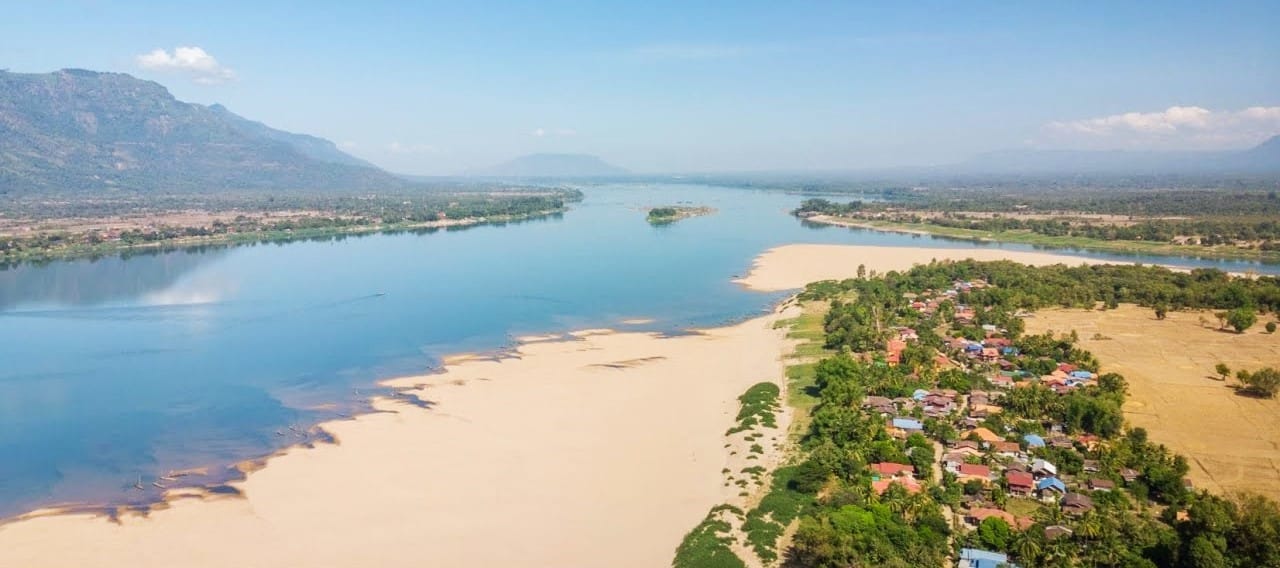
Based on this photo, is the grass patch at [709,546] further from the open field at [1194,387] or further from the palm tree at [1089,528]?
the open field at [1194,387]

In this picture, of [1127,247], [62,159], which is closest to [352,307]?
[1127,247]

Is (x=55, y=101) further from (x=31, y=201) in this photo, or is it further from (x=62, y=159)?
(x=31, y=201)

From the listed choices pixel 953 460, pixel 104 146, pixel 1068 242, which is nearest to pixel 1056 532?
pixel 953 460

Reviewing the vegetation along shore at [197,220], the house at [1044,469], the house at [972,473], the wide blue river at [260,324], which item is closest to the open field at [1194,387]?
the house at [1044,469]

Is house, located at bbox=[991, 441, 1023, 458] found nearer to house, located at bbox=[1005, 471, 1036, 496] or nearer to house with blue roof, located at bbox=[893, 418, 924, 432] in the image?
house, located at bbox=[1005, 471, 1036, 496]

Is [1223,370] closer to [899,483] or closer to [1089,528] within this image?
[1089,528]
